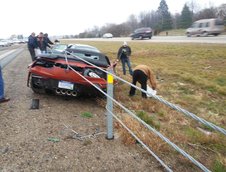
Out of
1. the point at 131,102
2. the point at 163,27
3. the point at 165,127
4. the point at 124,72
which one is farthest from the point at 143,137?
the point at 163,27

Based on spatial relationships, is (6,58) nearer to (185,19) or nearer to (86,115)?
(86,115)

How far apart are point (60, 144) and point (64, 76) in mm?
2176

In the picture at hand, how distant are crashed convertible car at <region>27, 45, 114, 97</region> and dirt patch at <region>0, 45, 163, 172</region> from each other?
38 cm

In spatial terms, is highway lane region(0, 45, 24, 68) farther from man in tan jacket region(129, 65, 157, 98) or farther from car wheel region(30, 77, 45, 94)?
man in tan jacket region(129, 65, 157, 98)

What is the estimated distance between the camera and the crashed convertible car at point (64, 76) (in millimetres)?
6298

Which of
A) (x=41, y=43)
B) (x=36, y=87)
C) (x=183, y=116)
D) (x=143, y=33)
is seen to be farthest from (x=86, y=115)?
(x=143, y=33)

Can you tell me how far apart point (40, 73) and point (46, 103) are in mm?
659

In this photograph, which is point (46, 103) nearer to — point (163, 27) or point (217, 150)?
point (217, 150)

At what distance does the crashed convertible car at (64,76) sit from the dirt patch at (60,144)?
1.24 feet

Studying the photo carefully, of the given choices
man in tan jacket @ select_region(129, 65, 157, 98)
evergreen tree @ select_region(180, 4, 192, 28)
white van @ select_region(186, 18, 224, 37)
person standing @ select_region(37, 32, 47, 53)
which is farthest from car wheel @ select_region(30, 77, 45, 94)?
evergreen tree @ select_region(180, 4, 192, 28)

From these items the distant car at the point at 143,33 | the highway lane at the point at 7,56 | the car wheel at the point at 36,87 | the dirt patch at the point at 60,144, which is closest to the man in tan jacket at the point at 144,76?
the dirt patch at the point at 60,144

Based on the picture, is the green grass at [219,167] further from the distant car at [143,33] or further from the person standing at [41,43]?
the distant car at [143,33]

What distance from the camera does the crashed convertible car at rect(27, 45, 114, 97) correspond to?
6.30m

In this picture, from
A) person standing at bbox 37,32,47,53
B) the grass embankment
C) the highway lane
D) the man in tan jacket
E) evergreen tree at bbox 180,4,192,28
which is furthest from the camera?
evergreen tree at bbox 180,4,192,28
